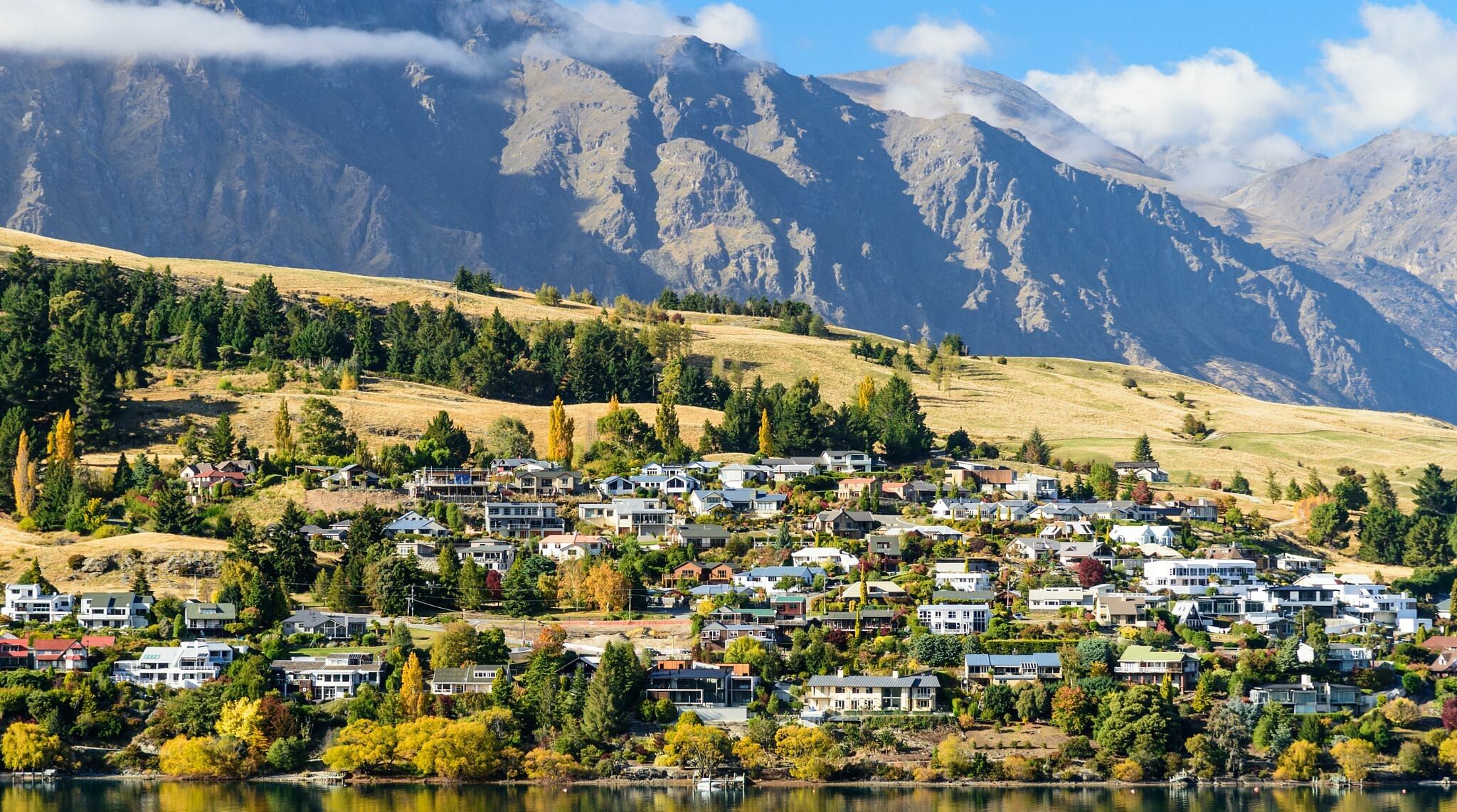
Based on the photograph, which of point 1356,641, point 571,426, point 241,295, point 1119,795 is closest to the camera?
point 1119,795

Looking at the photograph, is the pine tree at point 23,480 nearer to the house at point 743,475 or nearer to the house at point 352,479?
the house at point 352,479

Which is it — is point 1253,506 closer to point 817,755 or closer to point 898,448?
point 898,448

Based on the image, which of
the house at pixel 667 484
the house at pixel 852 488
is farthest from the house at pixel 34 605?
the house at pixel 852 488

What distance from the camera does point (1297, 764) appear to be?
297 ft

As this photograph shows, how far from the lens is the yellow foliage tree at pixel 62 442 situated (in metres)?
125

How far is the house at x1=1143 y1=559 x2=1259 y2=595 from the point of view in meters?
112

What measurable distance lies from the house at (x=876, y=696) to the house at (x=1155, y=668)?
9.77m

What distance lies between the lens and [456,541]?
11538 centimetres

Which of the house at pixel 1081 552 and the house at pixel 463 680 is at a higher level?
the house at pixel 1081 552

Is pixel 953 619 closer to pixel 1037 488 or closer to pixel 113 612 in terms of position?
pixel 1037 488

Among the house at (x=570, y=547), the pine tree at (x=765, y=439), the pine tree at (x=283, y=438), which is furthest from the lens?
the pine tree at (x=765, y=439)

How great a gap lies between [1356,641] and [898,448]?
47304mm


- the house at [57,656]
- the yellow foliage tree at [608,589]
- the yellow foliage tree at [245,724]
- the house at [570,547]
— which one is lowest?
the yellow foliage tree at [245,724]

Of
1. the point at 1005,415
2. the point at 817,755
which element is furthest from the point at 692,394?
the point at 817,755
